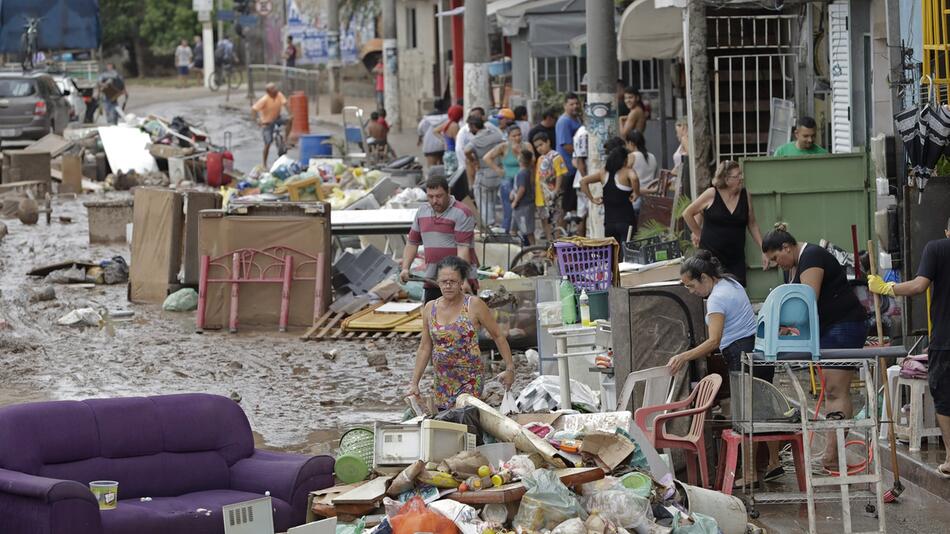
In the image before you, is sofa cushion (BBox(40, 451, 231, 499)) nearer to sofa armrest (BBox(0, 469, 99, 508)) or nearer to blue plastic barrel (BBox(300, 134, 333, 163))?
sofa armrest (BBox(0, 469, 99, 508))

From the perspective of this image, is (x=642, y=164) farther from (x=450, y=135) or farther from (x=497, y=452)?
(x=497, y=452)

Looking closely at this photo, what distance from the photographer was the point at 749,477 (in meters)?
8.88

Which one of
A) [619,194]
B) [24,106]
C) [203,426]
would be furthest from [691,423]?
[24,106]

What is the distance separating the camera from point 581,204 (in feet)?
63.5

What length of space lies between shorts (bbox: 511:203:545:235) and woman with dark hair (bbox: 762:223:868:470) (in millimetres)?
9746

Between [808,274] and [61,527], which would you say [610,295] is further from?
[61,527]

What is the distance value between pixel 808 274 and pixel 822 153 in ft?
14.9

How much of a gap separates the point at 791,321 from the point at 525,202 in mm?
11003

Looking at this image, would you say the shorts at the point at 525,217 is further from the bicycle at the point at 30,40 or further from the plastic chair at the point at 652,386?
the bicycle at the point at 30,40

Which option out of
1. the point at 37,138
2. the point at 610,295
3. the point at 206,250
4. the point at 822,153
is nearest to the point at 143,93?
the point at 37,138

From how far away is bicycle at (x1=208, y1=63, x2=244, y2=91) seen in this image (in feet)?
169

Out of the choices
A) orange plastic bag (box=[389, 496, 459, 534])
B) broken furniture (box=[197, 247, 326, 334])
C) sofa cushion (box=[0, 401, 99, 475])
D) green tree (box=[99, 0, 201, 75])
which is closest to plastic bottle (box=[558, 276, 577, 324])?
orange plastic bag (box=[389, 496, 459, 534])

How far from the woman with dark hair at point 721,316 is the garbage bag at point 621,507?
1.50 metres

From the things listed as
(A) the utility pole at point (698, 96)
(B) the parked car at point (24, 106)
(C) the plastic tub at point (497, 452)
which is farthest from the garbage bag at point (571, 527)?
(B) the parked car at point (24, 106)
